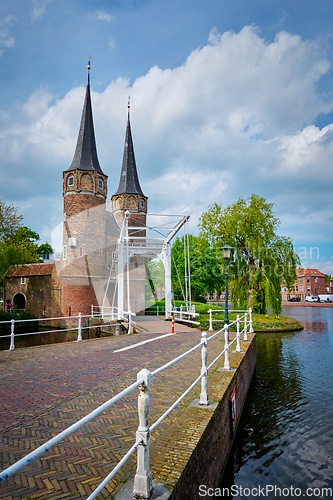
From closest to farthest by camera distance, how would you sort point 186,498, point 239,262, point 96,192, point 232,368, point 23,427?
point 186,498 < point 23,427 < point 232,368 < point 239,262 < point 96,192

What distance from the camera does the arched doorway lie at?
33.6 metres

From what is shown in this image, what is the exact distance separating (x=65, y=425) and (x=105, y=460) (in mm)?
962

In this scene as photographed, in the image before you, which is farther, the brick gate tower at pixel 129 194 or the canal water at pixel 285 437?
the brick gate tower at pixel 129 194

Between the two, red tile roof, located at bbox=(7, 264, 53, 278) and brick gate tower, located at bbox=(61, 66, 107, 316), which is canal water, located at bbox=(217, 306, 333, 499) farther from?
red tile roof, located at bbox=(7, 264, 53, 278)

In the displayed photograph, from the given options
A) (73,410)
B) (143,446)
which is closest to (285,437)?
(73,410)

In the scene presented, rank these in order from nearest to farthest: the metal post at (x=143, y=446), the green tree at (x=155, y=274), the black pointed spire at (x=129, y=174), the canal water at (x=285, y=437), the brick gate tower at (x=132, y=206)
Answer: the metal post at (x=143, y=446) < the canal water at (x=285, y=437) < the brick gate tower at (x=132, y=206) < the black pointed spire at (x=129, y=174) < the green tree at (x=155, y=274)

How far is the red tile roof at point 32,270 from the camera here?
99.9 ft

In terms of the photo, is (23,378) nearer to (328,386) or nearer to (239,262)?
(328,386)

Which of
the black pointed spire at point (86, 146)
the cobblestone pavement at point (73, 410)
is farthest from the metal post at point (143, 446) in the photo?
the black pointed spire at point (86, 146)

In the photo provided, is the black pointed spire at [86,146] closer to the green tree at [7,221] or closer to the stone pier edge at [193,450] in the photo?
the green tree at [7,221]

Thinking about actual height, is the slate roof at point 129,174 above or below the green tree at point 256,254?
above

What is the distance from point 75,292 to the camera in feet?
85.5

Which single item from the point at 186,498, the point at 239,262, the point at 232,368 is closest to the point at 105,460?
the point at 186,498

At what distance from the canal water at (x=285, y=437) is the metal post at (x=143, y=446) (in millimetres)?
3259
